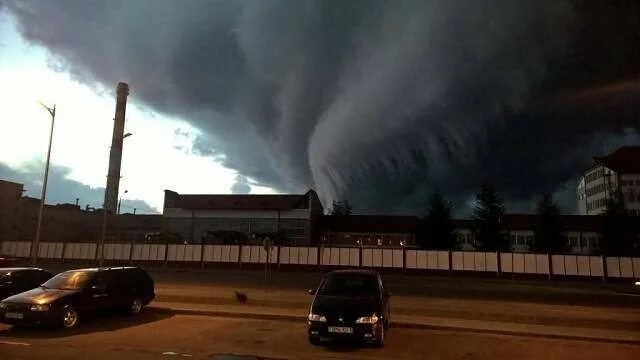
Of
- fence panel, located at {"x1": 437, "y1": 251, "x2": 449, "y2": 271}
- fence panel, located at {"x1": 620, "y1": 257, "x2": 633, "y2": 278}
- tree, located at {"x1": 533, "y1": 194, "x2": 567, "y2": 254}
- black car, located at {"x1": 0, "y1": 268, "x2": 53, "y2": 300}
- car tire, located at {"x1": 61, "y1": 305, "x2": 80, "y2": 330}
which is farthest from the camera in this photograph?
tree, located at {"x1": 533, "y1": 194, "x2": 567, "y2": 254}

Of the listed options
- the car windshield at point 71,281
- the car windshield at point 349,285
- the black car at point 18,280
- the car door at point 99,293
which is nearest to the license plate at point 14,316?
the car windshield at point 71,281

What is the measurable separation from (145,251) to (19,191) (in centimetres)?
5040

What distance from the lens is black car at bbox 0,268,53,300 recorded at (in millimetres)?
16375

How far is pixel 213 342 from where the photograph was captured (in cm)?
1216

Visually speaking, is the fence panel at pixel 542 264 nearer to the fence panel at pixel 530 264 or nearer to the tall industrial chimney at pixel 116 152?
the fence panel at pixel 530 264

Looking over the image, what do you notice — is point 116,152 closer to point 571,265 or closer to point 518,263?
point 518,263

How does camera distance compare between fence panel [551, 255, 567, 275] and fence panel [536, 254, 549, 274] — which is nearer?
fence panel [551, 255, 567, 275]

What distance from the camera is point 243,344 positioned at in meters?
12.0

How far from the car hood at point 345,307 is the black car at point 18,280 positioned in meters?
11.4

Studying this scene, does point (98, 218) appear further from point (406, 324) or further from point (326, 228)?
point (406, 324)

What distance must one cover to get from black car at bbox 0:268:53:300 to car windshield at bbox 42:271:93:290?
2.81 m

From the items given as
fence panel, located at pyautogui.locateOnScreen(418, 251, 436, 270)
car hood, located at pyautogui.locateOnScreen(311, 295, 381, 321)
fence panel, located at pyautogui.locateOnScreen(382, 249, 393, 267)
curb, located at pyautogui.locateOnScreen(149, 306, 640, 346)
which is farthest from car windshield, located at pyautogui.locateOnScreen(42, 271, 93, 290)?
fence panel, located at pyautogui.locateOnScreen(418, 251, 436, 270)

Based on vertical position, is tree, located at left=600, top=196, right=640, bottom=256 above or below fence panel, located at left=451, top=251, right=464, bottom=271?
above

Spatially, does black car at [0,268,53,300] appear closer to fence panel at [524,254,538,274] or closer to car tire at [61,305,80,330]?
car tire at [61,305,80,330]
